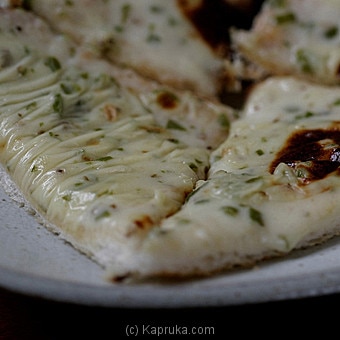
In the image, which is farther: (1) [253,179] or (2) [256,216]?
(1) [253,179]

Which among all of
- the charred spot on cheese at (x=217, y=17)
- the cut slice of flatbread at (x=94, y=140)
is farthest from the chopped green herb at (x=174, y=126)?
the charred spot on cheese at (x=217, y=17)

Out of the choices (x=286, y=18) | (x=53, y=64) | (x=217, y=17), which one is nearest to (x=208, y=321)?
(x=53, y=64)

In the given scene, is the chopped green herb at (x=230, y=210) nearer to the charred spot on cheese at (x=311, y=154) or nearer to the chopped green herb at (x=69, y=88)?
the charred spot on cheese at (x=311, y=154)

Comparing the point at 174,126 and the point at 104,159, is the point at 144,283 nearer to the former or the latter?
the point at 104,159

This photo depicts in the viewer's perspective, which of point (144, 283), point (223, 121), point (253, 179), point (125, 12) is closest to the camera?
point (144, 283)

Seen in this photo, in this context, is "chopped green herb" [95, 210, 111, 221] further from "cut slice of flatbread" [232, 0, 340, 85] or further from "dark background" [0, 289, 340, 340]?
"cut slice of flatbread" [232, 0, 340, 85]

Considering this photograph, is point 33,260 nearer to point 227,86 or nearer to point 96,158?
point 96,158

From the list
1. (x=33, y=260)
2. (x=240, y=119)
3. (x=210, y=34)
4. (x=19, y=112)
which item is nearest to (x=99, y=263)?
(x=33, y=260)
